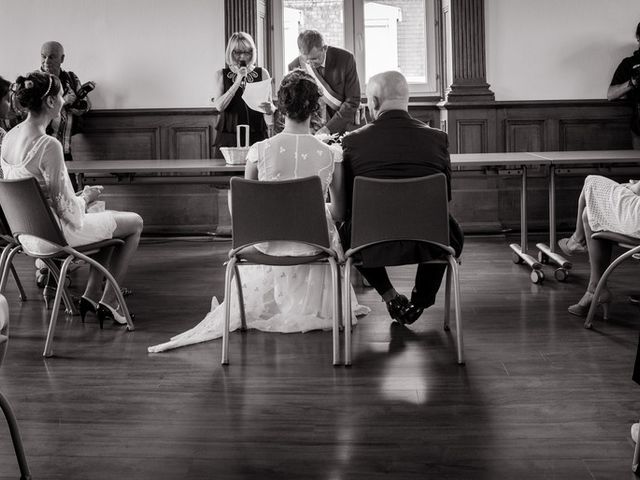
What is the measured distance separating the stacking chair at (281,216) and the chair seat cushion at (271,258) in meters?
0.06

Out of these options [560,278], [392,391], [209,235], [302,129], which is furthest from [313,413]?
[209,235]

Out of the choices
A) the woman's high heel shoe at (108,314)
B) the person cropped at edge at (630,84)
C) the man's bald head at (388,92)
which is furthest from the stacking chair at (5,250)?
the person cropped at edge at (630,84)

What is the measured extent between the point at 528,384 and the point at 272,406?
3.13 feet

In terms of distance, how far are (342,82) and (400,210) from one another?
9.69 ft

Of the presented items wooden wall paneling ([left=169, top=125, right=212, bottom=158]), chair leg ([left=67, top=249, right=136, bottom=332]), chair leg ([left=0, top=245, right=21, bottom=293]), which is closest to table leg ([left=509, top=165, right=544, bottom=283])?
chair leg ([left=67, top=249, right=136, bottom=332])

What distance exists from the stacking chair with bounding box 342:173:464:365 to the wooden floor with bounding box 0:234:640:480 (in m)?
0.33

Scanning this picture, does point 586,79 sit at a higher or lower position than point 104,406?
higher

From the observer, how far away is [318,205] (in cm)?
347

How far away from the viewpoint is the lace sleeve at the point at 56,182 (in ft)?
13.0

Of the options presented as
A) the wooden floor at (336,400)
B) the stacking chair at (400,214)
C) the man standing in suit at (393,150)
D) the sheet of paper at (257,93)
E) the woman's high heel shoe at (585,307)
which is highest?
the sheet of paper at (257,93)

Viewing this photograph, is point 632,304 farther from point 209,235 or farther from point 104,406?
point 209,235

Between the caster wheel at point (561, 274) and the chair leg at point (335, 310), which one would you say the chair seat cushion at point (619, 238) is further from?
the chair leg at point (335, 310)

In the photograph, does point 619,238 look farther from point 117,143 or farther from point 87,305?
point 117,143

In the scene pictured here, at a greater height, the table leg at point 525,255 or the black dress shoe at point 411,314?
the table leg at point 525,255
